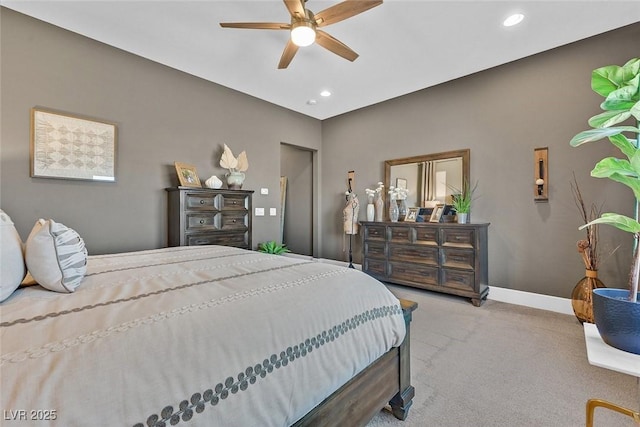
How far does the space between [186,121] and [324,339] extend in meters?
3.50

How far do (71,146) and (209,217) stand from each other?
4.77 ft

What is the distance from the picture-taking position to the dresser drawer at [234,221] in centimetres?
343

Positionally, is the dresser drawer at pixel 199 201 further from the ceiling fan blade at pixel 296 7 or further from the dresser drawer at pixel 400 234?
the dresser drawer at pixel 400 234

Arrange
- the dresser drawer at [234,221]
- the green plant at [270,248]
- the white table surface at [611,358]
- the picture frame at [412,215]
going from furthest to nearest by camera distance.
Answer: the green plant at [270,248]
the picture frame at [412,215]
the dresser drawer at [234,221]
the white table surface at [611,358]

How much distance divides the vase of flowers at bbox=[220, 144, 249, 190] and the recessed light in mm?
3248

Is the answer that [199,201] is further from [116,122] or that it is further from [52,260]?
[52,260]

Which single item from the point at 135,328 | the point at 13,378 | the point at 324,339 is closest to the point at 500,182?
the point at 324,339

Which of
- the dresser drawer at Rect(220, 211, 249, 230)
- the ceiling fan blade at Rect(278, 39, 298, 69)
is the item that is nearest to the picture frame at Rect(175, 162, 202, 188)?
the dresser drawer at Rect(220, 211, 249, 230)

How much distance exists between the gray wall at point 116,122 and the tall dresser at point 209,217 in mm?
389

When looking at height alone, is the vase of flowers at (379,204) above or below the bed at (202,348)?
above

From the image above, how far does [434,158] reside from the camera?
3.93m

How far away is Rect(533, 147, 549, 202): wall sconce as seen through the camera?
3078 millimetres

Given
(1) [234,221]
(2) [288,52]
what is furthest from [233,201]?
(2) [288,52]

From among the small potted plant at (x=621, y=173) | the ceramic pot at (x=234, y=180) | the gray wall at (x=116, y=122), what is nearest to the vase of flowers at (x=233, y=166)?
the ceramic pot at (x=234, y=180)
